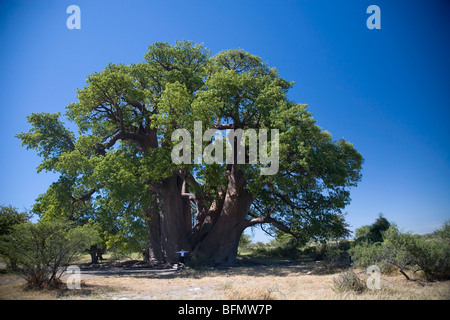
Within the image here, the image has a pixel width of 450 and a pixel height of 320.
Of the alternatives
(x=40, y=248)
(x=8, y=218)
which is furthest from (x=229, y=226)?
(x=8, y=218)

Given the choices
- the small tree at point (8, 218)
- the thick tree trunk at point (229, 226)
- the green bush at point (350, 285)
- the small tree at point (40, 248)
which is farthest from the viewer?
the thick tree trunk at point (229, 226)

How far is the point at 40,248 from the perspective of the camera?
8219 mm

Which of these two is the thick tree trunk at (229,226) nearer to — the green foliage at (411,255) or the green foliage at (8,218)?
the green foliage at (411,255)

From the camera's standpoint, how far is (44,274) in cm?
819

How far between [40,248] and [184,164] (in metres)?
6.64

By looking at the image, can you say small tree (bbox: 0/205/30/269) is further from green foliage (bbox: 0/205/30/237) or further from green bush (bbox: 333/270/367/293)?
green bush (bbox: 333/270/367/293)

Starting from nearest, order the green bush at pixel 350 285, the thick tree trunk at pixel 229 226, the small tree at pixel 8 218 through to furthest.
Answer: the green bush at pixel 350 285, the small tree at pixel 8 218, the thick tree trunk at pixel 229 226

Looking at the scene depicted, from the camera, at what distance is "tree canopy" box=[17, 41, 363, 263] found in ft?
42.0

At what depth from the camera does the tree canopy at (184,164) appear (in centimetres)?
1280

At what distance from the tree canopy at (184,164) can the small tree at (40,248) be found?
4026 millimetres

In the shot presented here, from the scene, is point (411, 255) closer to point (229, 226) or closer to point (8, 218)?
point (229, 226)

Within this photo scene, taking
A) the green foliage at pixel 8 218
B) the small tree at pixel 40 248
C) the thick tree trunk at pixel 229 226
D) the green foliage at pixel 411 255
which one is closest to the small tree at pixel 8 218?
the green foliage at pixel 8 218
